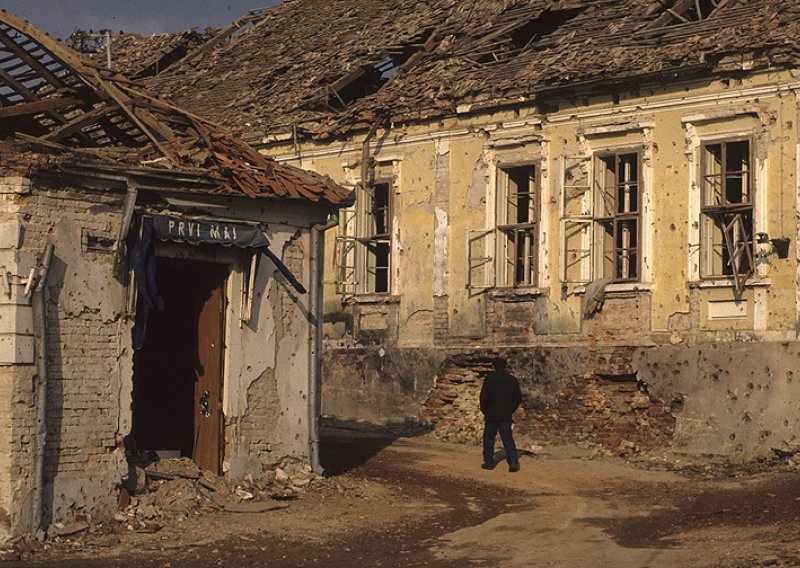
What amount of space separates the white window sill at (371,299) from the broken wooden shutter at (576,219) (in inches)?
142

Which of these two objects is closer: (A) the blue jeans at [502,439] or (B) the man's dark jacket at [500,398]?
(B) the man's dark jacket at [500,398]

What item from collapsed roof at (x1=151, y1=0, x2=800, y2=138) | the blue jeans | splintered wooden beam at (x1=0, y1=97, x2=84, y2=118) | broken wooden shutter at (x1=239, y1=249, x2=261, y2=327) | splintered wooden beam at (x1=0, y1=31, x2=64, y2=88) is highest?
collapsed roof at (x1=151, y1=0, x2=800, y2=138)

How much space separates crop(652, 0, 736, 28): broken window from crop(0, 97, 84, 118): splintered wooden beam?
31.2 ft

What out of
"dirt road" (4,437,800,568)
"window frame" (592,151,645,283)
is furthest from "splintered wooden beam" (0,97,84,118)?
"window frame" (592,151,645,283)

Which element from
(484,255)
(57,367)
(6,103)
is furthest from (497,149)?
(57,367)

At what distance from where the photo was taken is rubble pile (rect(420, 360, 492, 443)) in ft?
78.3

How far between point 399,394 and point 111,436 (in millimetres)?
9638

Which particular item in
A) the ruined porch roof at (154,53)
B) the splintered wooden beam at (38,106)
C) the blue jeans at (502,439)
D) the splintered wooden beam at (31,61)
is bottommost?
the blue jeans at (502,439)

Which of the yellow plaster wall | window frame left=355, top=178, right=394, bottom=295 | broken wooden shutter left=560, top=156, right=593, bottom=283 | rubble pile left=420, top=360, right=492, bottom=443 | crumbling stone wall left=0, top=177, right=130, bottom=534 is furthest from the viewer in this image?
window frame left=355, top=178, right=394, bottom=295

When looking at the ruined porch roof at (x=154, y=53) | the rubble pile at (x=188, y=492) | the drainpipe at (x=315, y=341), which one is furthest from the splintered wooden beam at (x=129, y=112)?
the ruined porch roof at (x=154, y=53)

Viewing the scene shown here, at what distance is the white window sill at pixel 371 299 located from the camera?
25.3 m

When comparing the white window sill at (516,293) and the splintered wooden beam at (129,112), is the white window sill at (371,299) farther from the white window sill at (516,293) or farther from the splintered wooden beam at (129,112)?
the splintered wooden beam at (129,112)

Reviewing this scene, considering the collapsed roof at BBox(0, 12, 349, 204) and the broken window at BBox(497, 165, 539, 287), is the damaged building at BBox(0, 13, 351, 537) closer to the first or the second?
the collapsed roof at BBox(0, 12, 349, 204)

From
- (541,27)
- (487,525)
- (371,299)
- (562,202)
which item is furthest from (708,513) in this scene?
(541,27)
